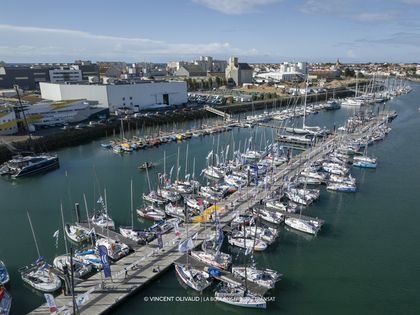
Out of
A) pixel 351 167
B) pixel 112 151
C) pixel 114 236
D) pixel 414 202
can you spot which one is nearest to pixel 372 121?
pixel 351 167

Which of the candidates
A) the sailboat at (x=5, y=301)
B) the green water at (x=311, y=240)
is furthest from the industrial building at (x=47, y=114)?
the sailboat at (x=5, y=301)

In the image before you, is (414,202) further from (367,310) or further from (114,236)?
(114,236)

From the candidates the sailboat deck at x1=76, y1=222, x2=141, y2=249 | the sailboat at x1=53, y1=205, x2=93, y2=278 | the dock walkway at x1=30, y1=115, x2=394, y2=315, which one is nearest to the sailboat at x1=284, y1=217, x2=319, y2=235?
the dock walkway at x1=30, y1=115, x2=394, y2=315

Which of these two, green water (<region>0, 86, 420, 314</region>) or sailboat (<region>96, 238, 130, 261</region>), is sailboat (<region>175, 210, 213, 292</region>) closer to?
green water (<region>0, 86, 420, 314</region>)

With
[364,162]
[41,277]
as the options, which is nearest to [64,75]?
[364,162]

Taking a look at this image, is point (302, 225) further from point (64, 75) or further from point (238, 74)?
point (238, 74)

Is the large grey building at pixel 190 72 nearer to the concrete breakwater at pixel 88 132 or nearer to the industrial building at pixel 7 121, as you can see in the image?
the concrete breakwater at pixel 88 132

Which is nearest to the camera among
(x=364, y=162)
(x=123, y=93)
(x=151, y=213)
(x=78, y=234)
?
(x=78, y=234)
